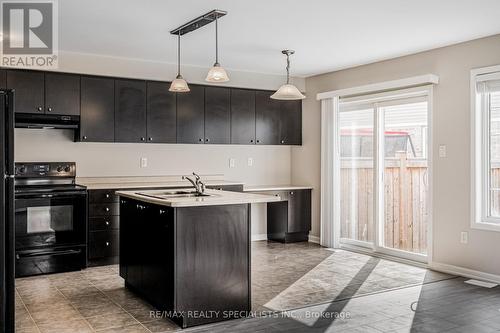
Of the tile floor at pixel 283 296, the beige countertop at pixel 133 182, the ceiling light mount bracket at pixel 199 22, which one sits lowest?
the tile floor at pixel 283 296

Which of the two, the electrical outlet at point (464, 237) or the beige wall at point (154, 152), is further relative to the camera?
the beige wall at point (154, 152)

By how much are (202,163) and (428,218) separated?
3.06m

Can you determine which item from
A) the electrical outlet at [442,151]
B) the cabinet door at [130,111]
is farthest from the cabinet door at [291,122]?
the electrical outlet at [442,151]

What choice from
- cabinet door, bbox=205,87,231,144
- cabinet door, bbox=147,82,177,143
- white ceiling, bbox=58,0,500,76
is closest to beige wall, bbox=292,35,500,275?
white ceiling, bbox=58,0,500,76

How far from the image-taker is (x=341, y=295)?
4359mm

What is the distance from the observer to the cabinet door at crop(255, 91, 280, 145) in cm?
697

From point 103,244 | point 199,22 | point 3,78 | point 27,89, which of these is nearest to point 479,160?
point 199,22

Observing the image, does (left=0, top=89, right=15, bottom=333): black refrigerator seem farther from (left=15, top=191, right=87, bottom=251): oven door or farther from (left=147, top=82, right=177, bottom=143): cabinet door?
(left=147, top=82, right=177, bottom=143): cabinet door

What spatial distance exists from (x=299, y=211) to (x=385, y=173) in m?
1.44

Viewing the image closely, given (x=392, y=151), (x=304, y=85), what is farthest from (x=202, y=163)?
(x=392, y=151)

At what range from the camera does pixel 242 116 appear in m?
6.82

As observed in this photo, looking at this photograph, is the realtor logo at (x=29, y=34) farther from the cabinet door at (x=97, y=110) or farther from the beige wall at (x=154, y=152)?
the cabinet door at (x=97, y=110)

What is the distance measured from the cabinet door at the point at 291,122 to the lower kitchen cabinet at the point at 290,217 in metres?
0.81

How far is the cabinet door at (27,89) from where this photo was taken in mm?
5281
